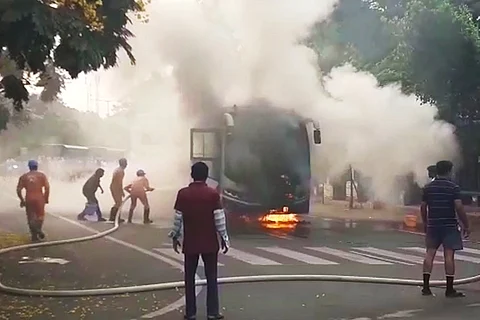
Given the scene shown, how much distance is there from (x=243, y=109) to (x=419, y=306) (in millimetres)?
12069

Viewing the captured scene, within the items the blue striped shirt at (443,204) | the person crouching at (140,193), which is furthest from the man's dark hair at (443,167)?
the person crouching at (140,193)

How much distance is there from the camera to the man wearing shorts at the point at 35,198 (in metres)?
14.7

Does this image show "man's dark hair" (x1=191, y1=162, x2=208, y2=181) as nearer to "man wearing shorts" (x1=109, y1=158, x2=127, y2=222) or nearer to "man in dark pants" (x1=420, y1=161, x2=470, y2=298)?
"man in dark pants" (x1=420, y1=161, x2=470, y2=298)

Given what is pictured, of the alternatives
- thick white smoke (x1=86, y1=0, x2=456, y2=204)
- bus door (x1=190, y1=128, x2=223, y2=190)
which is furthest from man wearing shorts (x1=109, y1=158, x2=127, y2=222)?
thick white smoke (x1=86, y1=0, x2=456, y2=204)

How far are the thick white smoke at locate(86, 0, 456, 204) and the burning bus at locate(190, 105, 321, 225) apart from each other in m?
0.94

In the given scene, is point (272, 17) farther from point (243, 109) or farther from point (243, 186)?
point (243, 186)

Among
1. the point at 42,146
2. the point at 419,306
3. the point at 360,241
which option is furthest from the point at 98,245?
the point at 42,146

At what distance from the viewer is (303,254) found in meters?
13.1

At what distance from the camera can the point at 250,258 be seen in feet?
40.8

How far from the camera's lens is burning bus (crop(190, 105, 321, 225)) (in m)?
19.5

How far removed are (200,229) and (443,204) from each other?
3127 mm

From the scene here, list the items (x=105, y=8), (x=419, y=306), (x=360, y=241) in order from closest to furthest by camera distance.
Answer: (x=419, y=306)
(x=105, y=8)
(x=360, y=241)

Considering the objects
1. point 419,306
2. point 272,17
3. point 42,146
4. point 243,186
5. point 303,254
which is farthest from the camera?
point 42,146

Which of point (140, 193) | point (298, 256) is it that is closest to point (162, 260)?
point (298, 256)
